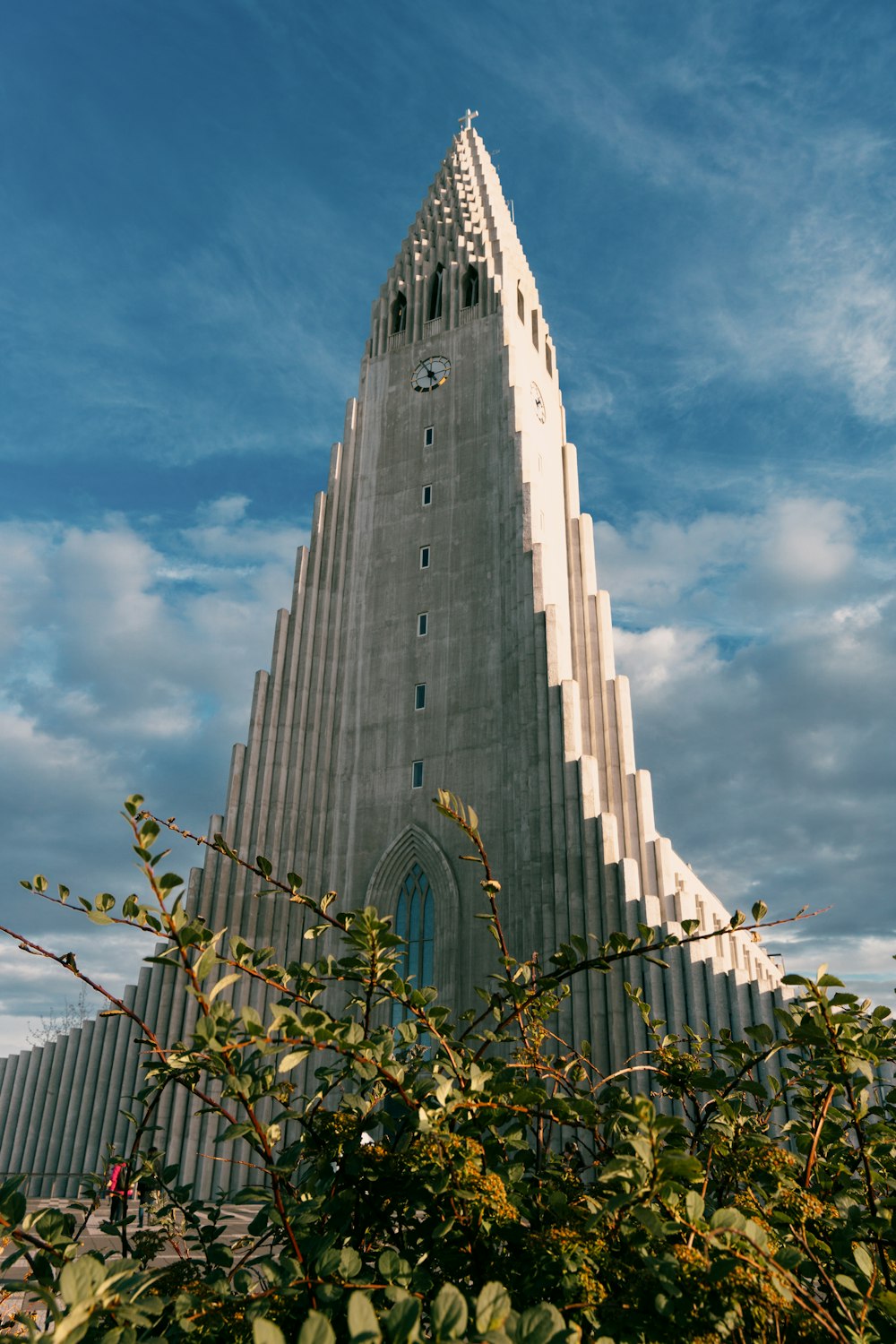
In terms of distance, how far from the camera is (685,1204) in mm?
2648

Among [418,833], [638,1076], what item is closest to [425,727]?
[418,833]

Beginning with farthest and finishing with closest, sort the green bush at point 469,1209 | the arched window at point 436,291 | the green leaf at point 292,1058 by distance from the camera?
1. the arched window at point 436,291
2. the green leaf at point 292,1058
3. the green bush at point 469,1209

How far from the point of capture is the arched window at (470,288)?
3578 cm

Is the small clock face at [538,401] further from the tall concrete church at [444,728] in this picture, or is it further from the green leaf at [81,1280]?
the green leaf at [81,1280]

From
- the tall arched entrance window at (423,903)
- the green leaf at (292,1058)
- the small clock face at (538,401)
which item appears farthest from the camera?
the small clock face at (538,401)

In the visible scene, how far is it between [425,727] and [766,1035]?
26.1m

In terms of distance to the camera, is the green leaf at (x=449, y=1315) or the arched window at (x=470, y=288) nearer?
the green leaf at (x=449, y=1315)

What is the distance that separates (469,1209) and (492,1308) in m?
0.72

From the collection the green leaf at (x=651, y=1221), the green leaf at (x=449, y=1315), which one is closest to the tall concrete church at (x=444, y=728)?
the green leaf at (x=651, y=1221)

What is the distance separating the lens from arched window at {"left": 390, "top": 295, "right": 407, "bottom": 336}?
37375 millimetres

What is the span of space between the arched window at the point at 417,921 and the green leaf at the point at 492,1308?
25092 millimetres

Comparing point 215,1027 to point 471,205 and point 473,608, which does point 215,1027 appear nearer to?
point 473,608

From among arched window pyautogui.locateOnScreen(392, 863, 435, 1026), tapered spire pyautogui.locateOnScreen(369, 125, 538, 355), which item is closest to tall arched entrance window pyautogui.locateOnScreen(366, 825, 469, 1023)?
arched window pyautogui.locateOnScreen(392, 863, 435, 1026)

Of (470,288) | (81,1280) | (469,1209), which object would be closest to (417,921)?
(470,288)
